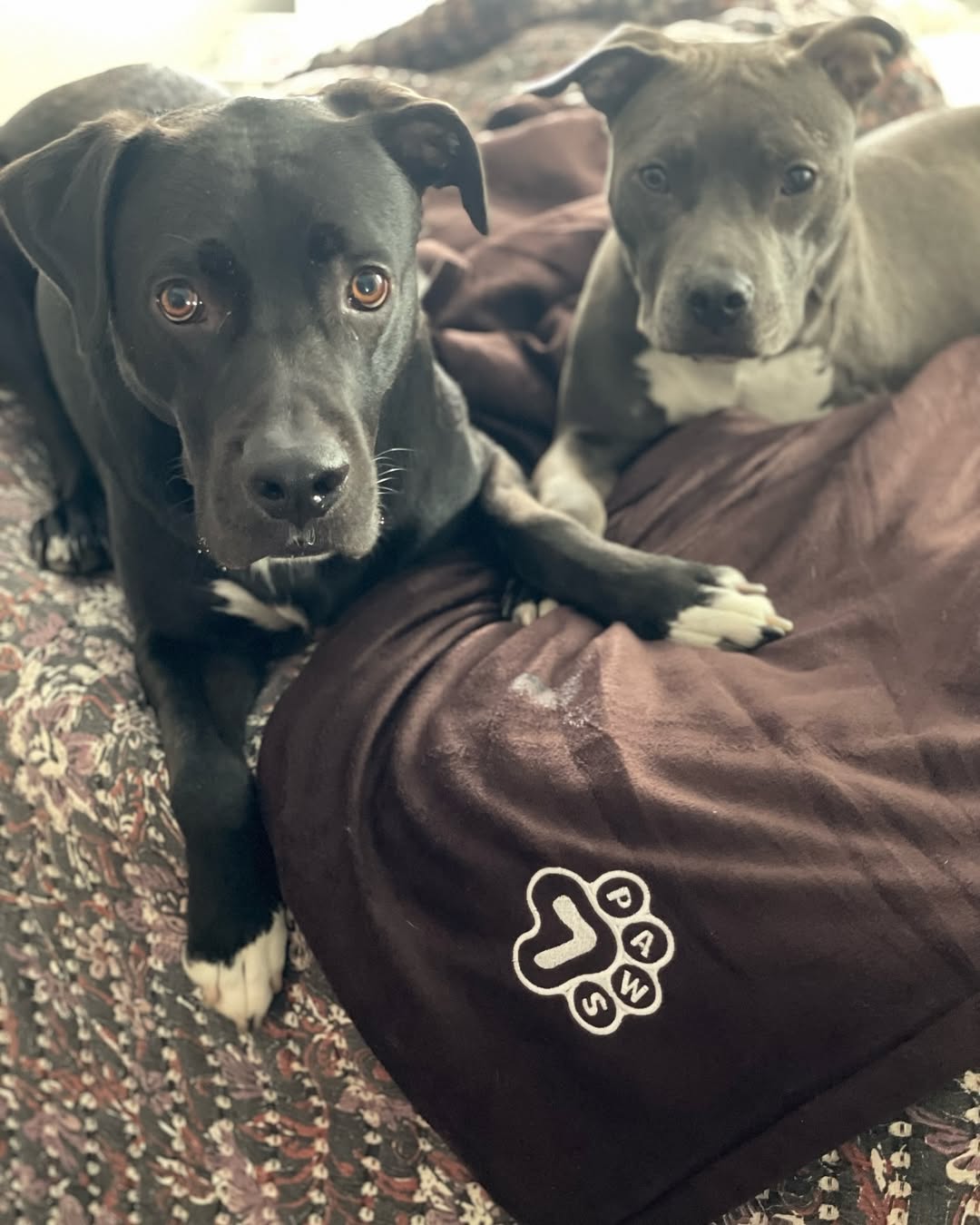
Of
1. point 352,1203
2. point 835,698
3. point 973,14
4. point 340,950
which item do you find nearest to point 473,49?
point 973,14

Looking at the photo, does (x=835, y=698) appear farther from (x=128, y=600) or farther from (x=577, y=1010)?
(x=128, y=600)

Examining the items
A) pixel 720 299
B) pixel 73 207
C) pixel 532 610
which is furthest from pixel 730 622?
pixel 73 207

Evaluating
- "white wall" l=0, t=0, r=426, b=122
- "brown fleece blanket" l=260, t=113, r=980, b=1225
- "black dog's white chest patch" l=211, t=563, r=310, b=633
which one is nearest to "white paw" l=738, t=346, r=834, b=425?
"brown fleece blanket" l=260, t=113, r=980, b=1225

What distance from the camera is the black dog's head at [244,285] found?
128 cm

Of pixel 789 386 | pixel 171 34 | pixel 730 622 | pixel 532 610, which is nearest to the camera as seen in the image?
pixel 730 622

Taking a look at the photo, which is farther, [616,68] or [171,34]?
[171,34]

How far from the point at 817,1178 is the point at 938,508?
3.05ft

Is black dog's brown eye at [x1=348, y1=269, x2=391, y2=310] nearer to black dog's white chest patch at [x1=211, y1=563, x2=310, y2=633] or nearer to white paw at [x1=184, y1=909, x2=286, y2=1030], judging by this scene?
black dog's white chest patch at [x1=211, y1=563, x2=310, y2=633]

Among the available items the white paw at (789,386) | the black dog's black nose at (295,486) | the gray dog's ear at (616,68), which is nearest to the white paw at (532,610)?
the black dog's black nose at (295,486)

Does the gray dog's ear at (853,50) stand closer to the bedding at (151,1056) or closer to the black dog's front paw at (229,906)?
the bedding at (151,1056)

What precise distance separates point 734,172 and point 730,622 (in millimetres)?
778

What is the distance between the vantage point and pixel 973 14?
3721mm

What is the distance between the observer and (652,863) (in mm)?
1181

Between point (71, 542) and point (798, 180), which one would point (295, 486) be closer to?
point (71, 542)
